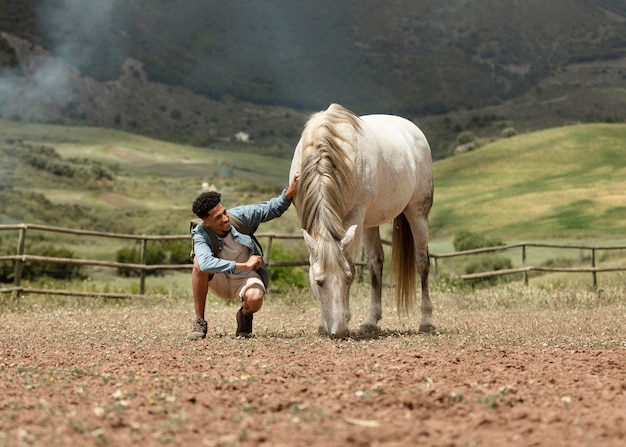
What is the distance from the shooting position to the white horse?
614cm

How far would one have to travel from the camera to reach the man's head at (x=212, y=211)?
6387 millimetres

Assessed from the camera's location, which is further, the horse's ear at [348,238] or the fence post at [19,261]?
the fence post at [19,261]

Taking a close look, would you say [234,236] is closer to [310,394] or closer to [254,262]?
[254,262]

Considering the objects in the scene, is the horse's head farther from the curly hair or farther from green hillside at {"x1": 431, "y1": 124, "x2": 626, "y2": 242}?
green hillside at {"x1": 431, "y1": 124, "x2": 626, "y2": 242}

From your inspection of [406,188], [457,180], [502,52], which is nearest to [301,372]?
[406,188]

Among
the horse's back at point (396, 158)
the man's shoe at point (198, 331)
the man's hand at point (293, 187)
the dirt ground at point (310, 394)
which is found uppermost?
the horse's back at point (396, 158)

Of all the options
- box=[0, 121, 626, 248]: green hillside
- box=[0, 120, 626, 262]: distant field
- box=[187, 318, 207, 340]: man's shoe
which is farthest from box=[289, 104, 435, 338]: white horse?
box=[0, 121, 626, 248]: green hillside

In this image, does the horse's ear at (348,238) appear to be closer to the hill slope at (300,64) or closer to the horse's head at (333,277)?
the horse's head at (333,277)

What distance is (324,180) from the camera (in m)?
6.30

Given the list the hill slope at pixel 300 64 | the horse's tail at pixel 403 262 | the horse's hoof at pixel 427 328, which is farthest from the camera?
the hill slope at pixel 300 64

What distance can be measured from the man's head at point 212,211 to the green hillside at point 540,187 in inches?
444

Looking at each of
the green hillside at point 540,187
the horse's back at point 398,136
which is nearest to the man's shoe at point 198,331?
the horse's back at point 398,136

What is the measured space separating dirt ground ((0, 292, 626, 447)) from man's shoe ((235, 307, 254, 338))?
282 mm

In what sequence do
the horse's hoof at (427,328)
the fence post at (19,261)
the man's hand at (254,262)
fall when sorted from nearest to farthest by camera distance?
the man's hand at (254,262)
the horse's hoof at (427,328)
the fence post at (19,261)
